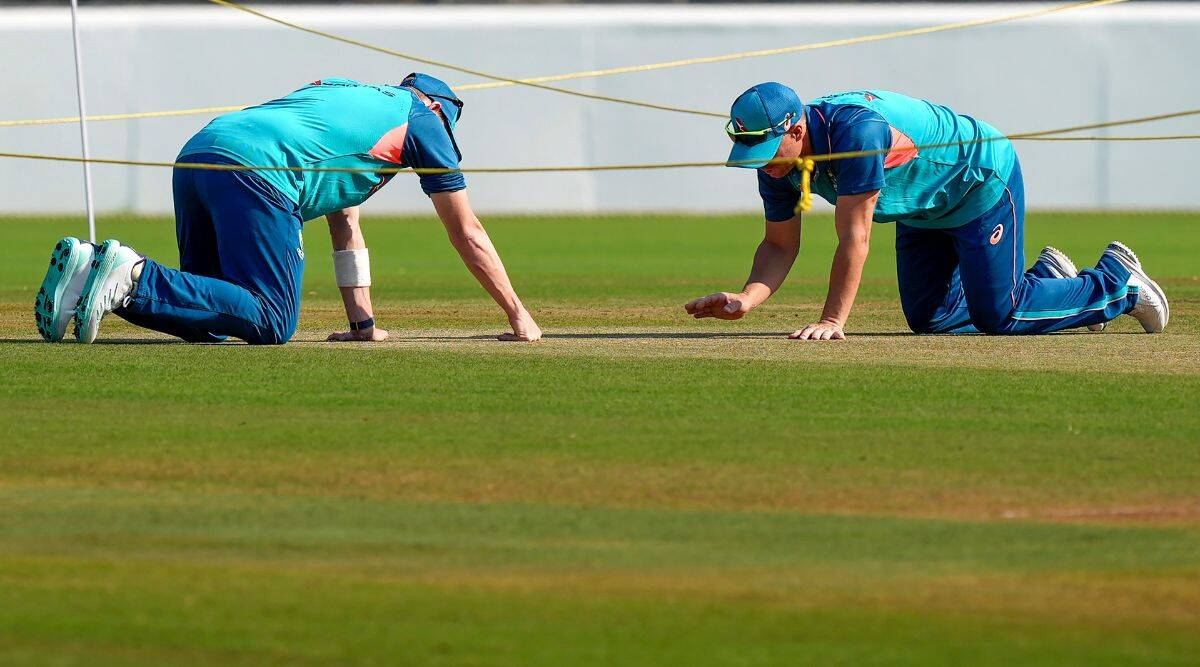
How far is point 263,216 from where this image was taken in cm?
824

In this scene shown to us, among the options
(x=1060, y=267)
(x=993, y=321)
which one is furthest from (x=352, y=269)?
(x=1060, y=267)

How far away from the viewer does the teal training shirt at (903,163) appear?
842 centimetres

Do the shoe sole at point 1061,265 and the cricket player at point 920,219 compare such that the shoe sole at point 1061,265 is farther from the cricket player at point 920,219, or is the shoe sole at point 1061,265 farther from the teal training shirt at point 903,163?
the teal training shirt at point 903,163

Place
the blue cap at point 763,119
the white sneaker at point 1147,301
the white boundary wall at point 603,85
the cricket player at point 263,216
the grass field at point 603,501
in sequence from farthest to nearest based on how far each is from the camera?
the white boundary wall at point 603,85, the white sneaker at point 1147,301, the blue cap at point 763,119, the cricket player at point 263,216, the grass field at point 603,501

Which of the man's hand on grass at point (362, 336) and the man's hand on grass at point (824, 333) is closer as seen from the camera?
the man's hand on grass at point (824, 333)

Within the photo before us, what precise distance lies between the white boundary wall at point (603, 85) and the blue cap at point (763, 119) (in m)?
14.0

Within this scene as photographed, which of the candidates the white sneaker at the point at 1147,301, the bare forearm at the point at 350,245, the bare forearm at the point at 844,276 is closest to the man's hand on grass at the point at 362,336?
the bare forearm at the point at 350,245

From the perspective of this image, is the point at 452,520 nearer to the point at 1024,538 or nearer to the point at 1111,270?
the point at 1024,538

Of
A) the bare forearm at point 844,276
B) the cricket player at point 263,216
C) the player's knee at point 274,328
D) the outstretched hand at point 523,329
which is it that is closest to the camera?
the cricket player at point 263,216

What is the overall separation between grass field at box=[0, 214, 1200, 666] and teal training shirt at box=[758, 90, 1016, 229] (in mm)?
649

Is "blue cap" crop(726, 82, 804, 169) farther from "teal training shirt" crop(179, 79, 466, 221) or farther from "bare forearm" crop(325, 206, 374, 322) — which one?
"bare forearm" crop(325, 206, 374, 322)

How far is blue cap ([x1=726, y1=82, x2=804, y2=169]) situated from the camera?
8.23 meters

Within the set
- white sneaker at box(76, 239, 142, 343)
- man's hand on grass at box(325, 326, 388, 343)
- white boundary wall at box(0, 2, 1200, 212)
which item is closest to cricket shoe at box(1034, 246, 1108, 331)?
man's hand on grass at box(325, 326, 388, 343)

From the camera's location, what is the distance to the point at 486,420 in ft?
21.0
